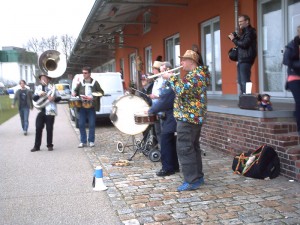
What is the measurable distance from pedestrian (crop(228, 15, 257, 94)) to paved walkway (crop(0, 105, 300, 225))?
1.62m

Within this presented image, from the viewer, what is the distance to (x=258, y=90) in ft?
31.4

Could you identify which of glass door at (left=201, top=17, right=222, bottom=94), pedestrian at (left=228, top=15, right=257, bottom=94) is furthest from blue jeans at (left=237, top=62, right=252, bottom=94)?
glass door at (left=201, top=17, right=222, bottom=94)

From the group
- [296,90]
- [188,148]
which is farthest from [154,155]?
[296,90]

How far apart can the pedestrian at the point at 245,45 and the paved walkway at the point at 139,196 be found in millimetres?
1620

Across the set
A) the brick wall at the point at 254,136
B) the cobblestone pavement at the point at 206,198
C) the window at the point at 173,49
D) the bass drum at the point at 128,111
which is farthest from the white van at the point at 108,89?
the cobblestone pavement at the point at 206,198

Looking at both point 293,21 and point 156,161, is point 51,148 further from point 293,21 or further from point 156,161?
point 293,21

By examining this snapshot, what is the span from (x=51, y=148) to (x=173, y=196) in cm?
502

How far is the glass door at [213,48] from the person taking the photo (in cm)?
1164

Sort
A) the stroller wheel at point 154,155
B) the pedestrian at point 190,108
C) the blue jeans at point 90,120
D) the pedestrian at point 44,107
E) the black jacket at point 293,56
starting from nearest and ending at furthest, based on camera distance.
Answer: the pedestrian at point 190,108 < the black jacket at point 293,56 < the stroller wheel at point 154,155 < the pedestrian at point 44,107 < the blue jeans at point 90,120

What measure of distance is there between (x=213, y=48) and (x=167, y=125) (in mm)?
6141

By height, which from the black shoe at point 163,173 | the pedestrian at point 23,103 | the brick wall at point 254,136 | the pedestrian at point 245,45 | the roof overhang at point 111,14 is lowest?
the black shoe at point 163,173

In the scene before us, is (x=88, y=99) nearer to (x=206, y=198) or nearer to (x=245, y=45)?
(x=245, y=45)

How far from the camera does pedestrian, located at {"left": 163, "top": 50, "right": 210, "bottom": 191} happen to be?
5.34 metres

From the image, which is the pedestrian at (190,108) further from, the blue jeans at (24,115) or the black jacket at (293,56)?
the blue jeans at (24,115)
